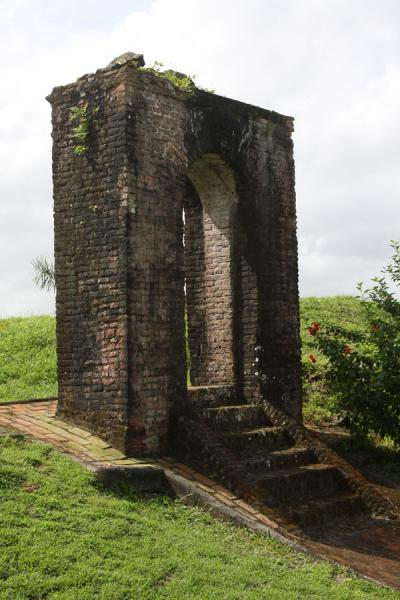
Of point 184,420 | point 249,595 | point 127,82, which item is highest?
point 127,82

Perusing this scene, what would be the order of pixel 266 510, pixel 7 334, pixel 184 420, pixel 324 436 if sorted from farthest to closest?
pixel 7 334 → pixel 324 436 → pixel 184 420 → pixel 266 510

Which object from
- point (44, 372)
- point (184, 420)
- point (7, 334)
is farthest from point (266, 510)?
point (7, 334)

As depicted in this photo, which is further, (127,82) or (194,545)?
(127,82)

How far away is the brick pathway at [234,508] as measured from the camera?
686cm

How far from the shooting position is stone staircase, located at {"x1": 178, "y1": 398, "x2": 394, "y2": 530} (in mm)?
7875

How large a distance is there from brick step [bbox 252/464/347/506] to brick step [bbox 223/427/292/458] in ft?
1.60

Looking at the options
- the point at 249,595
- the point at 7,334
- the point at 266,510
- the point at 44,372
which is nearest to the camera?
the point at 249,595

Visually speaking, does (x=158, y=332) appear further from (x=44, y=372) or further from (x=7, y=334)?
(x=7, y=334)

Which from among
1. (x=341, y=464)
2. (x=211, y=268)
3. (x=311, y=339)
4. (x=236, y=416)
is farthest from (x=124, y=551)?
(x=311, y=339)

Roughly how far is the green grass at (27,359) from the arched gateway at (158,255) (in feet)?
13.4

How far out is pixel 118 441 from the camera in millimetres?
8281

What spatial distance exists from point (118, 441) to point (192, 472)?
91 centimetres

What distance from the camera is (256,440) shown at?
29.7 feet

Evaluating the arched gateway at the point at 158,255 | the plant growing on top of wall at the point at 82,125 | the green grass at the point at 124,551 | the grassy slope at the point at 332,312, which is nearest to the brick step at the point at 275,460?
the arched gateway at the point at 158,255
